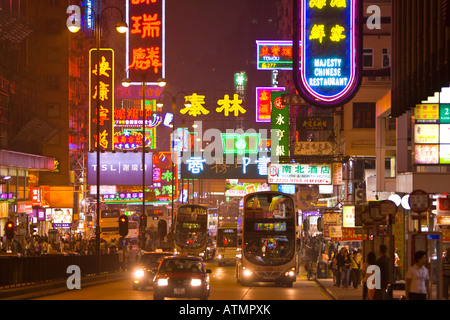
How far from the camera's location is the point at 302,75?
22.5 metres

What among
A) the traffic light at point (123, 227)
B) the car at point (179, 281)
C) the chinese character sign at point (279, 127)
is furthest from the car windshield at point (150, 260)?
the chinese character sign at point (279, 127)

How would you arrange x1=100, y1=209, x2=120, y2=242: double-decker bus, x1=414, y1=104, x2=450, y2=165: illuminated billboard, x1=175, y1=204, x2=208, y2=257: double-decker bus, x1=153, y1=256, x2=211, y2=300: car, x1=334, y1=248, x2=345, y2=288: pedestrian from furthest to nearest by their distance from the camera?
x1=100, y1=209, x2=120, y2=242: double-decker bus
x1=175, y1=204, x2=208, y2=257: double-decker bus
x1=334, y1=248, x2=345, y2=288: pedestrian
x1=414, y1=104, x2=450, y2=165: illuminated billboard
x1=153, y1=256, x2=211, y2=300: car

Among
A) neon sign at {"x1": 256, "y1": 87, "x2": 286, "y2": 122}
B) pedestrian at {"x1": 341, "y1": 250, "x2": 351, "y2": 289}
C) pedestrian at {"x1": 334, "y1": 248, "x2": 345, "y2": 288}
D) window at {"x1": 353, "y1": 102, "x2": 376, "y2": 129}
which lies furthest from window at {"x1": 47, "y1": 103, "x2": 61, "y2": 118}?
pedestrian at {"x1": 341, "y1": 250, "x2": 351, "y2": 289}

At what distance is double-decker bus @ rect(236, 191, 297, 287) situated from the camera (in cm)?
3769

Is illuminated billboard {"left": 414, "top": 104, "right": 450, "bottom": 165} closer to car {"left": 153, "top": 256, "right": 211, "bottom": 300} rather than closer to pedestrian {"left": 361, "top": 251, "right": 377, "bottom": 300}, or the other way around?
pedestrian {"left": 361, "top": 251, "right": 377, "bottom": 300}

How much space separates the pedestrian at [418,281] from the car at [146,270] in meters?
16.5

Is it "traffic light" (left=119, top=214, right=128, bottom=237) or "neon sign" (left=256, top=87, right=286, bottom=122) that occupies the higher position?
"neon sign" (left=256, top=87, right=286, bottom=122)

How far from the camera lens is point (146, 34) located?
2327 inches

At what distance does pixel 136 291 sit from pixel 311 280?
55.3ft

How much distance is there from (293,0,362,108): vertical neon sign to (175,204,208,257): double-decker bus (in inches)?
1515

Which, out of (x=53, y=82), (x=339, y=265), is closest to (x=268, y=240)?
(x=339, y=265)

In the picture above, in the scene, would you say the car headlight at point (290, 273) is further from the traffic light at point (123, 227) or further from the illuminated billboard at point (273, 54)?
the illuminated billboard at point (273, 54)

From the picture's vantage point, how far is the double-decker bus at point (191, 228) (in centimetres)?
6028
